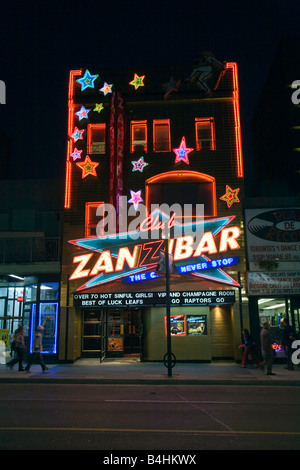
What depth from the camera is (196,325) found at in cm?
1789

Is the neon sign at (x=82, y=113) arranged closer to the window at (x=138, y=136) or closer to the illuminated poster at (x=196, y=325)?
the window at (x=138, y=136)

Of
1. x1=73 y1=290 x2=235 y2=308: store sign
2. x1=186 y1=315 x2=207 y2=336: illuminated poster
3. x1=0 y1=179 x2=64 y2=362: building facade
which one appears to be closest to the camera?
x1=73 y1=290 x2=235 y2=308: store sign

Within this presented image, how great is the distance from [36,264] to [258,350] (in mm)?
10790

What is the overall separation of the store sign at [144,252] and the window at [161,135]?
4458 mm

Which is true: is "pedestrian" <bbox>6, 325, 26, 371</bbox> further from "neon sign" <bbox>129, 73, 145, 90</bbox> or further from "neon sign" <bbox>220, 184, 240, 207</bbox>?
"neon sign" <bbox>129, 73, 145, 90</bbox>

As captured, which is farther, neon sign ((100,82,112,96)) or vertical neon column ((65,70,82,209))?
neon sign ((100,82,112,96))

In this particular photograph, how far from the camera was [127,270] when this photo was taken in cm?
1773

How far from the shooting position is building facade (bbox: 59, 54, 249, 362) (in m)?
17.6

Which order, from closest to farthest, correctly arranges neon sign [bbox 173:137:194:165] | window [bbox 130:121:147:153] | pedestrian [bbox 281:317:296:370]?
1. pedestrian [bbox 281:317:296:370]
2. neon sign [bbox 173:137:194:165]
3. window [bbox 130:121:147:153]

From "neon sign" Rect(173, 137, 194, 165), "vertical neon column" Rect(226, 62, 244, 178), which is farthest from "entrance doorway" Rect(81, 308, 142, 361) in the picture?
"vertical neon column" Rect(226, 62, 244, 178)

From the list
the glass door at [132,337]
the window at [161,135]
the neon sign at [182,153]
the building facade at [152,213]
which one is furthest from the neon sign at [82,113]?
the glass door at [132,337]

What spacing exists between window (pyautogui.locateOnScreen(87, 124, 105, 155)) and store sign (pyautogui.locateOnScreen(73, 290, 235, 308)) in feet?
24.0

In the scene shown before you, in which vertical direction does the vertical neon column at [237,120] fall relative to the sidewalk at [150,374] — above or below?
above

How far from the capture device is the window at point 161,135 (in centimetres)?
1978
